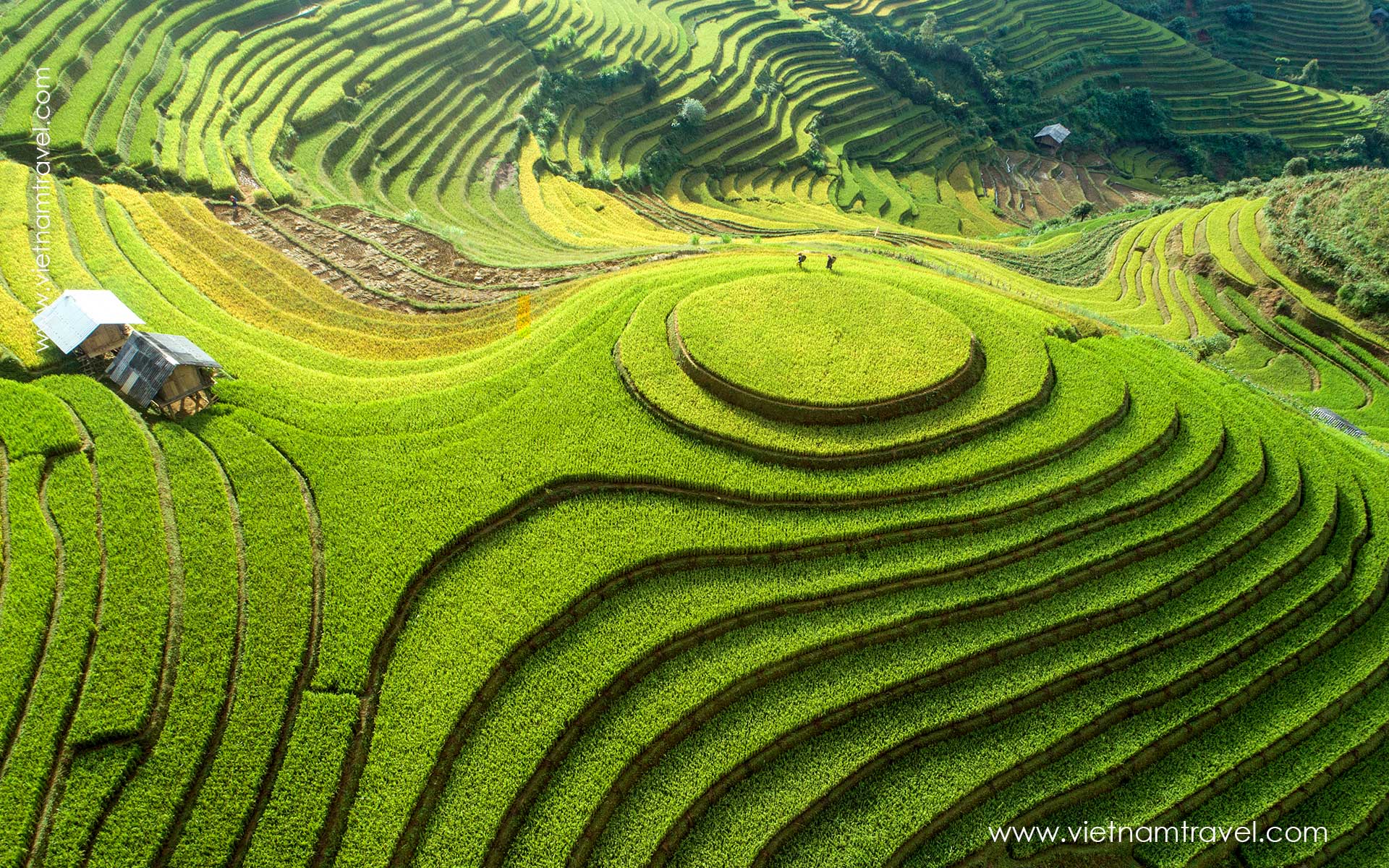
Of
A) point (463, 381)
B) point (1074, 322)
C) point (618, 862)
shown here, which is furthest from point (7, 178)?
point (1074, 322)

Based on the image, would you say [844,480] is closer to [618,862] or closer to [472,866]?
[618,862]

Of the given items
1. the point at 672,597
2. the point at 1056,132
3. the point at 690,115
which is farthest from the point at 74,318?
the point at 1056,132

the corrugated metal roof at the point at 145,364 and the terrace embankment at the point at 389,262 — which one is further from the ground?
the terrace embankment at the point at 389,262

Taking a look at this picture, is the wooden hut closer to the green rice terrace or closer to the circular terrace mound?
the green rice terrace

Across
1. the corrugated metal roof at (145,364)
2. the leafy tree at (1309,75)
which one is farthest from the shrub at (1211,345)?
the leafy tree at (1309,75)

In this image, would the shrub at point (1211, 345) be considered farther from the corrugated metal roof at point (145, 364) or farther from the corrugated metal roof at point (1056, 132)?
the corrugated metal roof at point (1056, 132)

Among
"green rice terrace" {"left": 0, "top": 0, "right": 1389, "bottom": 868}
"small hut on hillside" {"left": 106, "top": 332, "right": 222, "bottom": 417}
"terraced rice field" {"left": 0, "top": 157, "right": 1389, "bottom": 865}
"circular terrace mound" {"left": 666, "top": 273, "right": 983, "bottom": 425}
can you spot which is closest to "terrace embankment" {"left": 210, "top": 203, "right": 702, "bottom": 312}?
"green rice terrace" {"left": 0, "top": 0, "right": 1389, "bottom": 868}

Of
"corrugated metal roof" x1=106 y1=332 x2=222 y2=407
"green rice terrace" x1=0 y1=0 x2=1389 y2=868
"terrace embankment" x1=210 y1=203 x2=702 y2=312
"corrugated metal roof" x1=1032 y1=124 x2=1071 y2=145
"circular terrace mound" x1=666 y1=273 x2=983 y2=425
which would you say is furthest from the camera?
"corrugated metal roof" x1=1032 y1=124 x2=1071 y2=145
